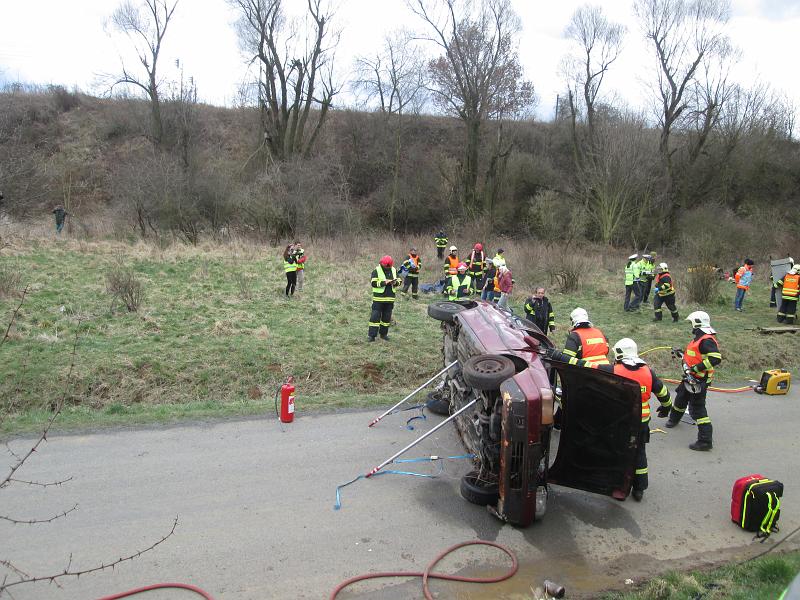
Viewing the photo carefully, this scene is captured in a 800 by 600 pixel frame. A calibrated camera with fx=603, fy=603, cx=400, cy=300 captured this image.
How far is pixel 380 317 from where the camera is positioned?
41.2 ft

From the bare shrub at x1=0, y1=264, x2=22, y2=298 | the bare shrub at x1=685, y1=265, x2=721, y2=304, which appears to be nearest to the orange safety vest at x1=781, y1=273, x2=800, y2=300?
→ the bare shrub at x1=685, y1=265, x2=721, y2=304

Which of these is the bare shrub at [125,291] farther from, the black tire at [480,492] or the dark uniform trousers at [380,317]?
the black tire at [480,492]

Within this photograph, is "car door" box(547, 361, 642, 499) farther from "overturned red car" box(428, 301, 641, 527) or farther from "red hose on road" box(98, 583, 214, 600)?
"red hose on road" box(98, 583, 214, 600)

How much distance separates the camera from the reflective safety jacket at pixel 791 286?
15.6 metres

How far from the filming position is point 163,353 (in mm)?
10992

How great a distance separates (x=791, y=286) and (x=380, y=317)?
11088 millimetres

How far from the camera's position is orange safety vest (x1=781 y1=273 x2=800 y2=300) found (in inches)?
614

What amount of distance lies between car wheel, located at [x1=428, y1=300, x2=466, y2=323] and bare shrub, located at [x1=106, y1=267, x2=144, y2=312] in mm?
8111

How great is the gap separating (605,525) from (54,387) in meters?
8.40

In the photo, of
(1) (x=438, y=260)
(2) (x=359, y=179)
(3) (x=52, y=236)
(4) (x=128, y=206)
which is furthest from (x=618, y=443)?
(2) (x=359, y=179)

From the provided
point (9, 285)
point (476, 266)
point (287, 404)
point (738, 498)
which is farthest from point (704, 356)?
point (9, 285)

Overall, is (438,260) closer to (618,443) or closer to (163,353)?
(163,353)

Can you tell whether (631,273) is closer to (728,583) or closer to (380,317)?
(380,317)

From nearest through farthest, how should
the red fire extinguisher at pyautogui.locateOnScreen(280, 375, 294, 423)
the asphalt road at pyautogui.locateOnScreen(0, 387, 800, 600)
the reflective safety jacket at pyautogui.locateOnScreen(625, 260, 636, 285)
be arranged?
the asphalt road at pyautogui.locateOnScreen(0, 387, 800, 600) < the red fire extinguisher at pyautogui.locateOnScreen(280, 375, 294, 423) < the reflective safety jacket at pyautogui.locateOnScreen(625, 260, 636, 285)
